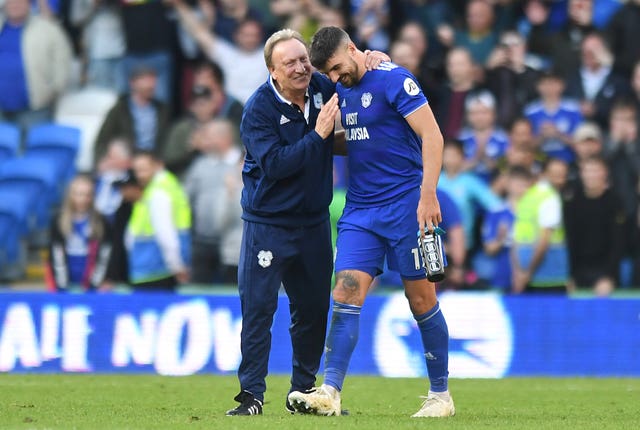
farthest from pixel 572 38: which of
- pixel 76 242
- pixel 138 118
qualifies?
pixel 76 242

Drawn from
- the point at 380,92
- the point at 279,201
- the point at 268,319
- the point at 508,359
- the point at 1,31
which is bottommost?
the point at 508,359

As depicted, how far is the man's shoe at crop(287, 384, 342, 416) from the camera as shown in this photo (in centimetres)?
845

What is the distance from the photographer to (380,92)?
859cm

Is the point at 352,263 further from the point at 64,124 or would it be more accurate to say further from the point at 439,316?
the point at 64,124

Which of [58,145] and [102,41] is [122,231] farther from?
[102,41]

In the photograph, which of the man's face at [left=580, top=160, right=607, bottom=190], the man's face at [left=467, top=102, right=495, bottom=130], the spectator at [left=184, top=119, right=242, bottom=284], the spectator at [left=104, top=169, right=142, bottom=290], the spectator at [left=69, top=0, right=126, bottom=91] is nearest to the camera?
the man's face at [left=580, top=160, right=607, bottom=190]

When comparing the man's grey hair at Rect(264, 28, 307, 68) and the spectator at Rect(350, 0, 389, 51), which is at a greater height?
the spectator at Rect(350, 0, 389, 51)

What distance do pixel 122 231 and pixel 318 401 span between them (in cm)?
634

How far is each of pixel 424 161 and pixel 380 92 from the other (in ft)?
1.76

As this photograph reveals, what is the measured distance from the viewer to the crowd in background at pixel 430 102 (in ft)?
46.5

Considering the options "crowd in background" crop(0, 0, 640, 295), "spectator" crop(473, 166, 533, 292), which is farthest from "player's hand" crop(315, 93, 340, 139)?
"spectator" crop(473, 166, 533, 292)

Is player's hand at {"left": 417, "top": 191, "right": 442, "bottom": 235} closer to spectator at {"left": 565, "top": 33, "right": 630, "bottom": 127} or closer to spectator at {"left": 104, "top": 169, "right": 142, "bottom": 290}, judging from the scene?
spectator at {"left": 104, "top": 169, "right": 142, "bottom": 290}

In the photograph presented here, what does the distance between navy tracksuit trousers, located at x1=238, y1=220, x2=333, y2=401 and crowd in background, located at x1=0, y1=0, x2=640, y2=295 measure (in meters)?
4.75

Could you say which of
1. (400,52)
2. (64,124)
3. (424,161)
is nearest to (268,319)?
(424,161)
